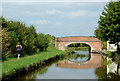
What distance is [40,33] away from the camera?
110 ft

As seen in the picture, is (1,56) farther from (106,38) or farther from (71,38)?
(71,38)

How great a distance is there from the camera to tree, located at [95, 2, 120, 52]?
22.3 meters

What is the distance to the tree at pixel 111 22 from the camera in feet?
73.3

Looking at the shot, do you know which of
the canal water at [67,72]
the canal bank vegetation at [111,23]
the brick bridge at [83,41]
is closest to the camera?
the canal water at [67,72]

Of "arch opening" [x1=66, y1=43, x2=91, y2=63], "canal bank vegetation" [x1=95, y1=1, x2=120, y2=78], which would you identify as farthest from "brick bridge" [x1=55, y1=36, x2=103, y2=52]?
"canal bank vegetation" [x1=95, y1=1, x2=120, y2=78]

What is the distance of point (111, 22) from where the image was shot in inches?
907

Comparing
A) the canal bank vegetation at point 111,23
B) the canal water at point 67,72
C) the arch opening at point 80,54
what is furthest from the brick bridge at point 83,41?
the canal water at point 67,72

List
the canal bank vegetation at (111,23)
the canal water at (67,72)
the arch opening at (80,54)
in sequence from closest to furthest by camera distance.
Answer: the canal water at (67,72) → the canal bank vegetation at (111,23) → the arch opening at (80,54)

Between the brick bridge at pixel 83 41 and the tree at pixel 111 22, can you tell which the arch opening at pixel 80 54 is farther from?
the tree at pixel 111 22

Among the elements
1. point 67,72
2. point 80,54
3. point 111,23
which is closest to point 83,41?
point 80,54

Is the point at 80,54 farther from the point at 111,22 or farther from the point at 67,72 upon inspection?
the point at 67,72

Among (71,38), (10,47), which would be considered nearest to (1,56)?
(10,47)

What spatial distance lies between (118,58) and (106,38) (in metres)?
4.07

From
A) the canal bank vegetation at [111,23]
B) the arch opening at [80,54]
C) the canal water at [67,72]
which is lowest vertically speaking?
the arch opening at [80,54]
